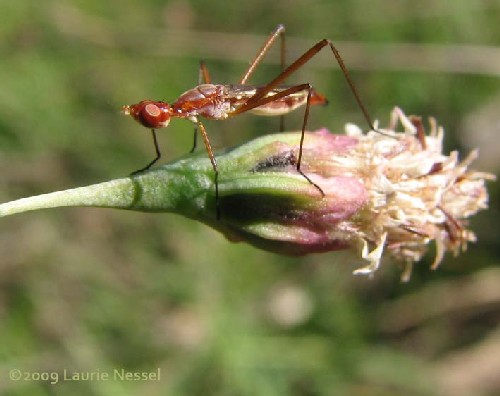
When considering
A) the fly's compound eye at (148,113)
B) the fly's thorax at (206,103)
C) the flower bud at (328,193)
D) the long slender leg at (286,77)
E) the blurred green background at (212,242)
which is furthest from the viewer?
the blurred green background at (212,242)

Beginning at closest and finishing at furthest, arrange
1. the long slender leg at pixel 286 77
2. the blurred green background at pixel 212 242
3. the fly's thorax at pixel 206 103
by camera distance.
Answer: the long slender leg at pixel 286 77
the fly's thorax at pixel 206 103
the blurred green background at pixel 212 242

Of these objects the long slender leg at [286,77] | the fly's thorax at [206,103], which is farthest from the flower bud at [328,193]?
the fly's thorax at [206,103]

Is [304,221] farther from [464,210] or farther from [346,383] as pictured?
[346,383]

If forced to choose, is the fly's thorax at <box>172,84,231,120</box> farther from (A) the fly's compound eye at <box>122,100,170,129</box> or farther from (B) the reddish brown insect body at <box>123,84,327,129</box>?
(A) the fly's compound eye at <box>122,100,170,129</box>

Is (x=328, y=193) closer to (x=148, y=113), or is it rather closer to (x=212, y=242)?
(x=148, y=113)

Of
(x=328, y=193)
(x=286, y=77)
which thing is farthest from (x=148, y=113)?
(x=328, y=193)

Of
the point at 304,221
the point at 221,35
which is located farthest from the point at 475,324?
the point at 304,221

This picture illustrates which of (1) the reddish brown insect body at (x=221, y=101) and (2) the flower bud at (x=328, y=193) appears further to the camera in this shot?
(1) the reddish brown insect body at (x=221, y=101)

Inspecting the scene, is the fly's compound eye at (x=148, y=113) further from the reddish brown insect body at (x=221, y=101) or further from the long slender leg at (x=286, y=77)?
the long slender leg at (x=286, y=77)
